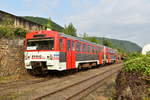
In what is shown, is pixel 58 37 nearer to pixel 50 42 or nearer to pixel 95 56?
pixel 50 42

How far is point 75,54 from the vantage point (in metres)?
11.8

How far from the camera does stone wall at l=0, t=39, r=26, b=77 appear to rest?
9.48 metres

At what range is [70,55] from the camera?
36.3 ft

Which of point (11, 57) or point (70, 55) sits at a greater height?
point (70, 55)

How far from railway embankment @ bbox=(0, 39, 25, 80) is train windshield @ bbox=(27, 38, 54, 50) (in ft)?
3.02

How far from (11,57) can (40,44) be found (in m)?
1.98

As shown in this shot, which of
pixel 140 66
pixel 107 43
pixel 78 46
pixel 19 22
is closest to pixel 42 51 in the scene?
pixel 78 46

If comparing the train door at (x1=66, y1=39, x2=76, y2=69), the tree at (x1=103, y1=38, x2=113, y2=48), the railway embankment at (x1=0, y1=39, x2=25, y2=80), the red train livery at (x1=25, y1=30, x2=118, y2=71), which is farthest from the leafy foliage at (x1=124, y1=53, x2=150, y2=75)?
the tree at (x1=103, y1=38, x2=113, y2=48)

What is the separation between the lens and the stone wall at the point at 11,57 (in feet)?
31.1

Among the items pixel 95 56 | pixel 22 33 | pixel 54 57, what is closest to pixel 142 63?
pixel 54 57

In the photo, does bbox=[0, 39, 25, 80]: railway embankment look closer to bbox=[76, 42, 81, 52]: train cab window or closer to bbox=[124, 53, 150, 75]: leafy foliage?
bbox=[76, 42, 81, 52]: train cab window

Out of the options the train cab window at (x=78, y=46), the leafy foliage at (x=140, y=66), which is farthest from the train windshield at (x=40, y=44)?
the leafy foliage at (x=140, y=66)

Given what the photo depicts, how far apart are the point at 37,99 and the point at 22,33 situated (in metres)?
8.75

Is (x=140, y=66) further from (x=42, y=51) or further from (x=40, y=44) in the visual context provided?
(x=40, y=44)
